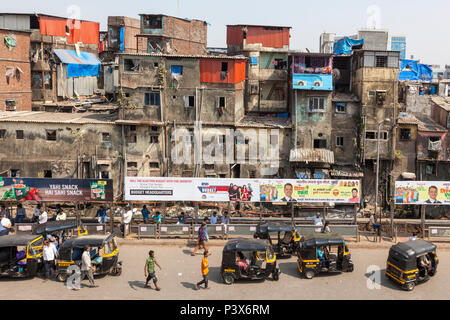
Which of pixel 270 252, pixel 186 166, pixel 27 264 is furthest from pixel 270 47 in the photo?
pixel 27 264

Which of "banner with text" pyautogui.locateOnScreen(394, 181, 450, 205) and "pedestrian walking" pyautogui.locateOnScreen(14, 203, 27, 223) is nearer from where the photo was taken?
"banner with text" pyautogui.locateOnScreen(394, 181, 450, 205)

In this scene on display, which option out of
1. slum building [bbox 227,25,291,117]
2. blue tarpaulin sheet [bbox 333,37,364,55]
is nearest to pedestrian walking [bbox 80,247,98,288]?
slum building [bbox 227,25,291,117]

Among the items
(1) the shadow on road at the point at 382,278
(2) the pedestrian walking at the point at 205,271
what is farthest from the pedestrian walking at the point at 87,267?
(1) the shadow on road at the point at 382,278

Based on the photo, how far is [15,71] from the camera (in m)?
42.5

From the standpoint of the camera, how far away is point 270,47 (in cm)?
4231

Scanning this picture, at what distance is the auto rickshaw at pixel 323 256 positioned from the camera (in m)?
17.9

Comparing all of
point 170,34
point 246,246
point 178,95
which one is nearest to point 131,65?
point 178,95

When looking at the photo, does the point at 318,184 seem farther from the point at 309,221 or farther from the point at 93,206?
the point at 93,206

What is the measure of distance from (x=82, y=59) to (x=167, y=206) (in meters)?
23.5

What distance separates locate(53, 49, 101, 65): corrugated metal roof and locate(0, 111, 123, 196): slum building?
13.9m

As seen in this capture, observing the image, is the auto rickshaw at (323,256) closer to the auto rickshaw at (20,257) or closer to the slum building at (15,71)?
the auto rickshaw at (20,257)

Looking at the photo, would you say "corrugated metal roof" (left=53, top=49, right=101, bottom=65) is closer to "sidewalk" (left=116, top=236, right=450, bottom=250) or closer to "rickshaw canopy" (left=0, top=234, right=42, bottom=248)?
"sidewalk" (left=116, top=236, right=450, bottom=250)

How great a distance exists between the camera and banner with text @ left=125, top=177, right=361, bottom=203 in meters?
23.1

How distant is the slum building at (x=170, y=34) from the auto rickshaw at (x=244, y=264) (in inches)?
1037
